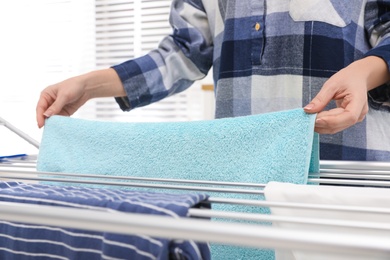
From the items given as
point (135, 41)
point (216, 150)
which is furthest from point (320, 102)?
point (135, 41)

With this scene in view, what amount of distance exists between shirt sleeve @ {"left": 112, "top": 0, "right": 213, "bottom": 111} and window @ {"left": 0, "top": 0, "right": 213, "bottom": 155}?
94 cm

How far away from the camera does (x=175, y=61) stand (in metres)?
0.76

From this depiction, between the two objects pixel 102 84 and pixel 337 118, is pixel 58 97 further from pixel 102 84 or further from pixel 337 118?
pixel 337 118

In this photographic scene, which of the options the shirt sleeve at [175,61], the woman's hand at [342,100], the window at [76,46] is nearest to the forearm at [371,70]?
the woman's hand at [342,100]

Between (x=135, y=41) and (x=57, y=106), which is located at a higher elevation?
(x=135, y=41)

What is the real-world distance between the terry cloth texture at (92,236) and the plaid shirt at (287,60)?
0.38 meters

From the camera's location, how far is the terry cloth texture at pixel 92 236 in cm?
26

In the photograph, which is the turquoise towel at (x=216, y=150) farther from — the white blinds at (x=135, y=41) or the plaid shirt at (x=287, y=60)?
the white blinds at (x=135, y=41)

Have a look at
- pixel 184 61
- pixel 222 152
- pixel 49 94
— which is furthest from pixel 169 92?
pixel 222 152

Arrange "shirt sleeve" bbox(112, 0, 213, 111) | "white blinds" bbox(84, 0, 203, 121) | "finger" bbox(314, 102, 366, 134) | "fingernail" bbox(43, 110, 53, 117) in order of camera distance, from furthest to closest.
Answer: "white blinds" bbox(84, 0, 203, 121)
"shirt sleeve" bbox(112, 0, 213, 111)
"fingernail" bbox(43, 110, 53, 117)
"finger" bbox(314, 102, 366, 134)

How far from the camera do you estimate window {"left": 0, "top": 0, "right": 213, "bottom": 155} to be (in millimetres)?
1833

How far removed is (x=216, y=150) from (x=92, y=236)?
0.18 metres

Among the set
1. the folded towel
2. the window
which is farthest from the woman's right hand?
the window

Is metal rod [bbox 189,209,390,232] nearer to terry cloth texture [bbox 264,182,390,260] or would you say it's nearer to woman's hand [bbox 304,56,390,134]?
terry cloth texture [bbox 264,182,390,260]
